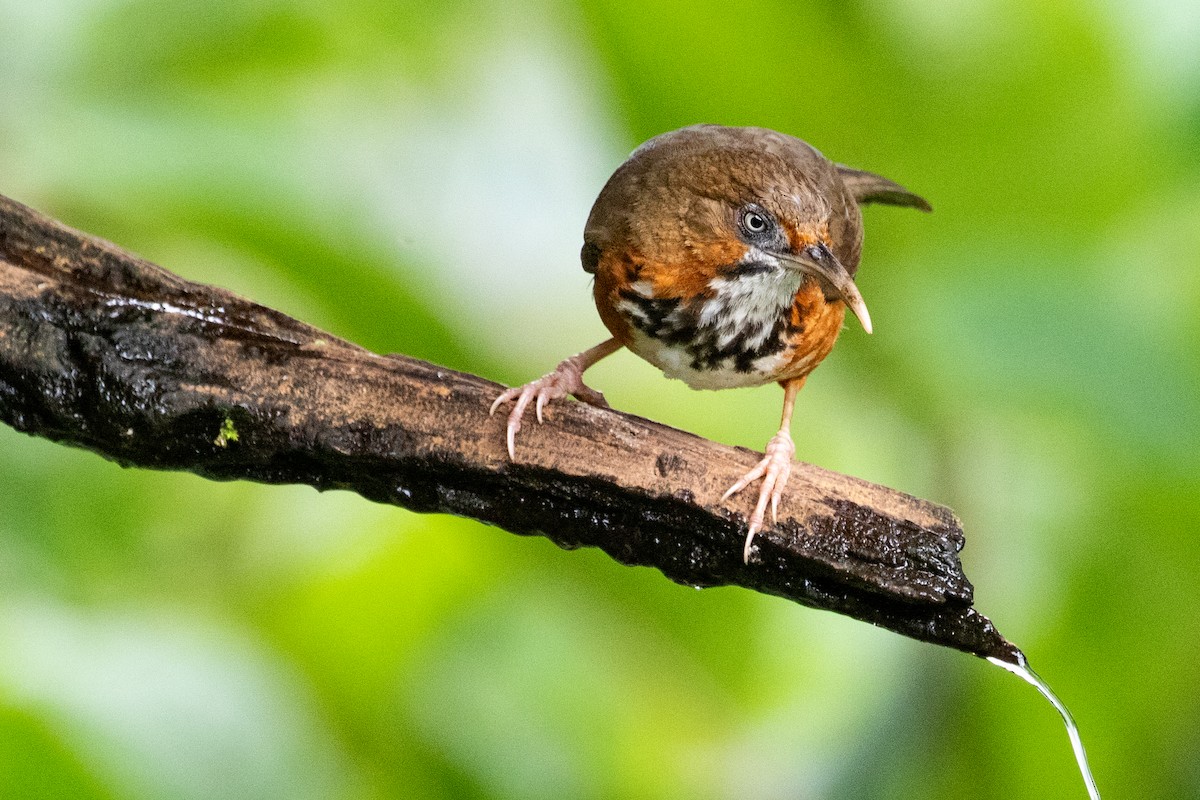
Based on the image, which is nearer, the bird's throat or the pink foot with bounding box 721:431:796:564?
the pink foot with bounding box 721:431:796:564

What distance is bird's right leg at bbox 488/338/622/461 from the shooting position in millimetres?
2688

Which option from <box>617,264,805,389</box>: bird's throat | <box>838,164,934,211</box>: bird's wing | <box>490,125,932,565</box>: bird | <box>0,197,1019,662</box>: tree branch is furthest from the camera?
<box>838,164,934,211</box>: bird's wing

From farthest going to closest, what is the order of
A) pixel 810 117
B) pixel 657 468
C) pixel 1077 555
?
pixel 810 117, pixel 1077 555, pixel 657 468

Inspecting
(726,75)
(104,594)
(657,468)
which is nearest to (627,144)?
(726,75)

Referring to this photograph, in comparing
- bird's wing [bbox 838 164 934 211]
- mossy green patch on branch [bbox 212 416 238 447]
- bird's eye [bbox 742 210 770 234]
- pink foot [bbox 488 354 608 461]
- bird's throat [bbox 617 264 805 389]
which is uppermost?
bird's wing [bbox 838 164 934 211]

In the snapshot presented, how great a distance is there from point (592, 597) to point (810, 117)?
176 cm

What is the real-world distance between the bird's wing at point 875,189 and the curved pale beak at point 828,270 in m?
0.85

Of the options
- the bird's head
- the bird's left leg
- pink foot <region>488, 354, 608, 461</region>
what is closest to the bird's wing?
the bird's head

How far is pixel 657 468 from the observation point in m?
2.62

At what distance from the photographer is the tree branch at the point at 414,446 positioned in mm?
2588

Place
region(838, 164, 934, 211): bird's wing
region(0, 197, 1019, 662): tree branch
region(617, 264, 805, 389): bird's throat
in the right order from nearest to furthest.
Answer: region(0, 197, 1019, 662): tree branch
region(617, 264, 805, 389): bird's throat
region(838, 164, 934, 211): bird's wing

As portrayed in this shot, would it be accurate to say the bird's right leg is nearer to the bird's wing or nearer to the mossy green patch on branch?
the mossy green patch on branch

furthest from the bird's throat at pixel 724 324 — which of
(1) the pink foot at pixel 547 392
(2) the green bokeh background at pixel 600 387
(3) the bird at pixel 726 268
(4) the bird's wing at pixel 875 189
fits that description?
(2) the green bokeh background at pixel 600 387

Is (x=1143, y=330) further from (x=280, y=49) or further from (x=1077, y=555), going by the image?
(x=280, y=49)
